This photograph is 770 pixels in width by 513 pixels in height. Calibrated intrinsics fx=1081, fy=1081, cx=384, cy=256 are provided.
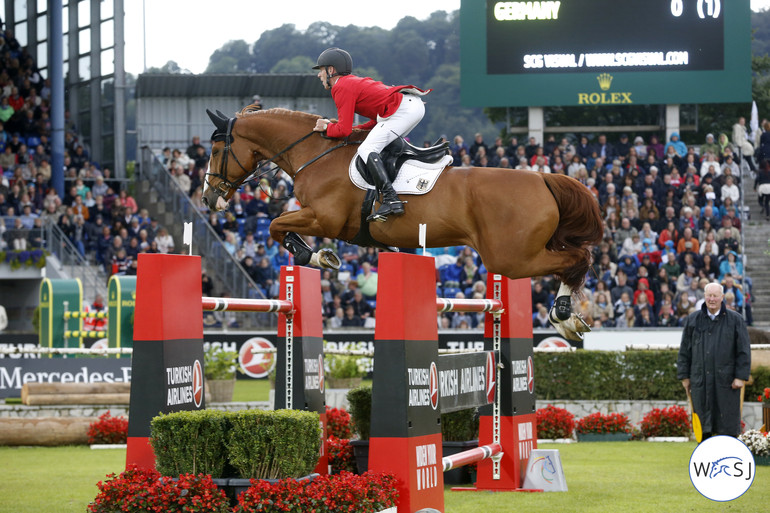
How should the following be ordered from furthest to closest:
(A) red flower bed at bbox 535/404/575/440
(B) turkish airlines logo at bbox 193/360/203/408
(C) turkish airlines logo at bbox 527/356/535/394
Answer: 1. (A) red flower bed at bbox 535/404/575/440
2. (C) turkish airlines logo at bbox 527/356/535/394
3. (B) turkish airlines logo at bbox 193/360/203/408

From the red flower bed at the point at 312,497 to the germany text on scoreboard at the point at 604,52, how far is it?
19.9 m

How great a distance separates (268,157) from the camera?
7.19 metres

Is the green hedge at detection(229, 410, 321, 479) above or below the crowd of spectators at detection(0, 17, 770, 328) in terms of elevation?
below

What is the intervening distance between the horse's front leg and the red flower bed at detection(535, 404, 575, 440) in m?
6.52

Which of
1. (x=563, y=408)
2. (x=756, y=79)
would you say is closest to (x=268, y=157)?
(x=563, y=408)

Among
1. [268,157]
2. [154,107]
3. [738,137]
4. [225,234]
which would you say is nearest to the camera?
[268,157]

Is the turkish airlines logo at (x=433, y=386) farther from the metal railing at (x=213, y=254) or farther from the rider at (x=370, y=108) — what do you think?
the metal railing at (x=213, y=254)

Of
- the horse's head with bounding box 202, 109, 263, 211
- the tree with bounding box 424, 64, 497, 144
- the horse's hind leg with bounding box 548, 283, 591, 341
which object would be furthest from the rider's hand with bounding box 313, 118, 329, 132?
the tree with bounding box 424, 64, 497, 144

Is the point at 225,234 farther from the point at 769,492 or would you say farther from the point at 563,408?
the point at 769,492

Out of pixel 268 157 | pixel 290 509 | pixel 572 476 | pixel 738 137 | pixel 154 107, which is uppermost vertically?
pixel 154 107

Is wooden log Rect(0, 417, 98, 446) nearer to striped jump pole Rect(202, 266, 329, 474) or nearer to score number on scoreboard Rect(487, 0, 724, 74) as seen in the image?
striped jump pole Rect(202, 266, 329, 474)

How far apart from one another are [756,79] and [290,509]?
34.6 meters

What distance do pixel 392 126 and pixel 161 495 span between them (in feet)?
8.71

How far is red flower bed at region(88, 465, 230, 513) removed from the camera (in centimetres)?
573
